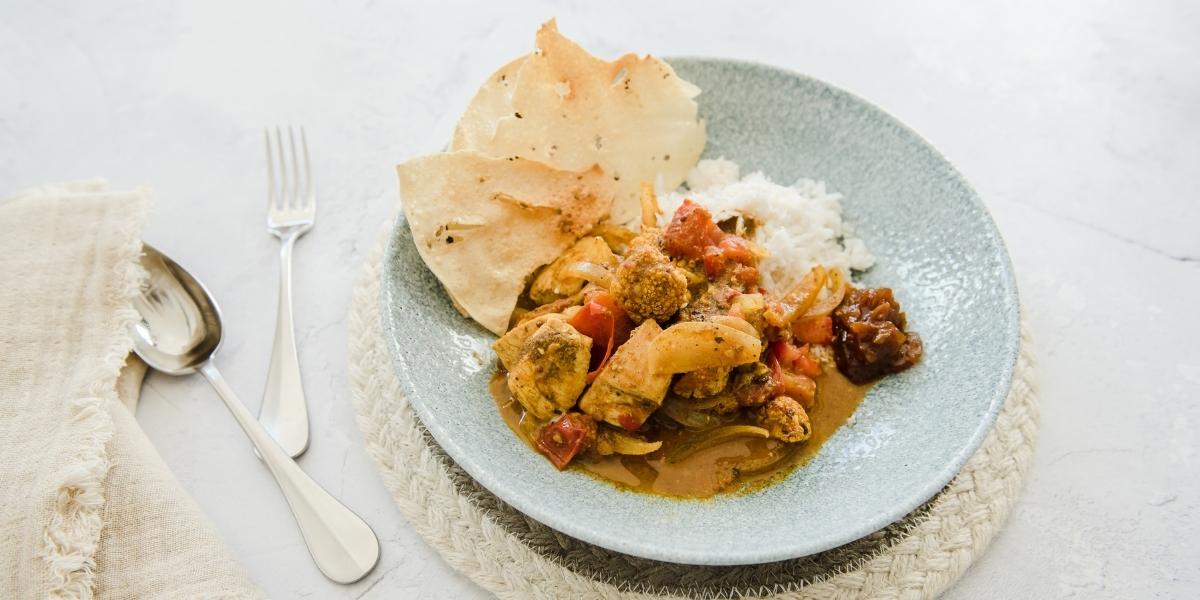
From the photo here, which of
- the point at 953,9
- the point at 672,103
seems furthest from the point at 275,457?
the point at 953,9

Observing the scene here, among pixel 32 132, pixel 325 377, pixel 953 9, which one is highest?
pixel 953 9

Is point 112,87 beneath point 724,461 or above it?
above

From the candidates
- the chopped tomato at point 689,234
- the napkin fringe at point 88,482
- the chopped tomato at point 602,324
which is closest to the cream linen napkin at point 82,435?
the napkin fringe at point 88,482

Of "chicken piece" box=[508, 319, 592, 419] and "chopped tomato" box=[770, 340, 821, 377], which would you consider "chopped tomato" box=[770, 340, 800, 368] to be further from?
"chicken piece" box=[508, 319, 592, 419]

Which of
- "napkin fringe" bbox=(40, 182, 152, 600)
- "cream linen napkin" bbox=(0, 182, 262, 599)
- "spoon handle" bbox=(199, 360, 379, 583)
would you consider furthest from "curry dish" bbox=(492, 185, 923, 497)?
"napkin fringe" bbox=(40, 182, 152, 600)

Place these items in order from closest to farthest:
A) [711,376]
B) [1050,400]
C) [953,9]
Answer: [711,376]
[1050,400]
[953,9]

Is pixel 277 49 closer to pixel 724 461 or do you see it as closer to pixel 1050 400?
pixel 724 461
